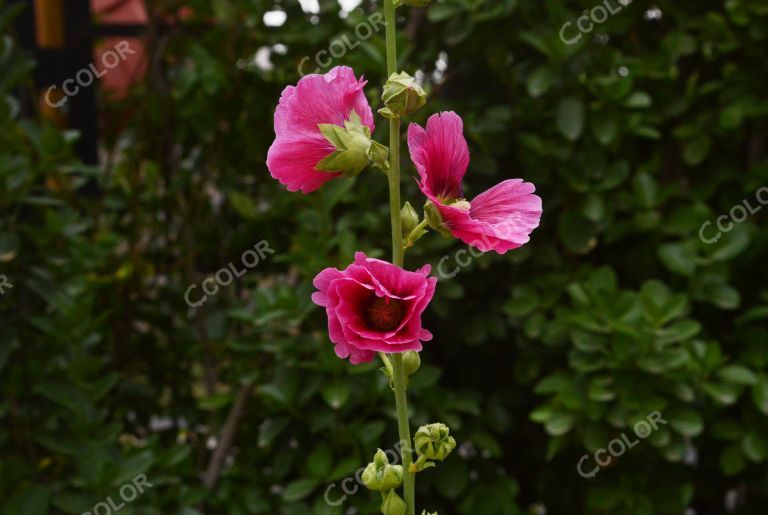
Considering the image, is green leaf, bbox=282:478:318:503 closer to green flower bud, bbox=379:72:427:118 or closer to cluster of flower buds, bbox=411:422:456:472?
cluster of flower buds, bbox=411:422:456:472

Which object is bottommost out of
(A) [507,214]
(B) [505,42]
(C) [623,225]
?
(C) [623,225]

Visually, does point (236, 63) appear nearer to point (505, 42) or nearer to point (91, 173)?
point (91, 173)

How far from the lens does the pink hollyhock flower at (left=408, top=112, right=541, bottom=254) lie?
592 mm

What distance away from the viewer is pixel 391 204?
61cm

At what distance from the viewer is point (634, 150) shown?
6.14 feet

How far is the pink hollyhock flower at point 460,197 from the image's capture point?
1.94 ft

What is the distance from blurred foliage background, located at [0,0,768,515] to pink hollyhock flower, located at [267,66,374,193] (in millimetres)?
815

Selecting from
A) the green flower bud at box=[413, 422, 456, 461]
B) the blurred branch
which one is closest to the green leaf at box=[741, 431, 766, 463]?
the blurred branch

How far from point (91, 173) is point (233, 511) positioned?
66 cm

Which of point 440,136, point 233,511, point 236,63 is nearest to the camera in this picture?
point 440,136

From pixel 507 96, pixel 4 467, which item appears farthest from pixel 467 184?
pixel 4 467

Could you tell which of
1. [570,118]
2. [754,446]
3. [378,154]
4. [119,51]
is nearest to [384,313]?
[378,154]

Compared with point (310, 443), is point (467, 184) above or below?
above

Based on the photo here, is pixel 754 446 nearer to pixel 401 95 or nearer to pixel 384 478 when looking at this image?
pixel 384 478
